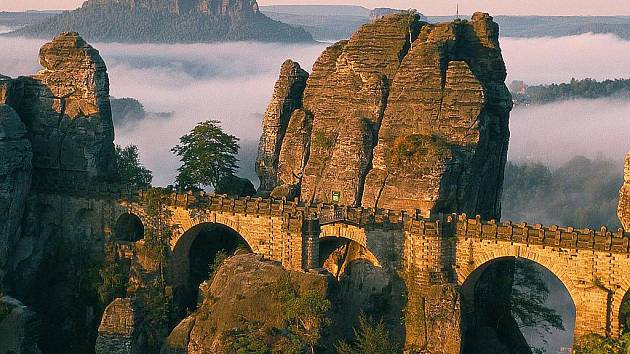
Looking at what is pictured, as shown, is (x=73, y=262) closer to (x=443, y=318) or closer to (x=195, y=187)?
(x=195, y=187)

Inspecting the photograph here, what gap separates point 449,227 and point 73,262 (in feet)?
87.6

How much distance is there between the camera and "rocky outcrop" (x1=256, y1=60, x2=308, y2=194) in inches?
2953

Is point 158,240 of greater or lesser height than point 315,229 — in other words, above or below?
below

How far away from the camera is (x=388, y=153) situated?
217 feet

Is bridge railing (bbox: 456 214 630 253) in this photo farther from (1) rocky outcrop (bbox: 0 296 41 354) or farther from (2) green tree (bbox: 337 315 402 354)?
(1) rocky outcrop (bbox: 0 296 41 354)

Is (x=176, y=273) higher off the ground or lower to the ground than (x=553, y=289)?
higher

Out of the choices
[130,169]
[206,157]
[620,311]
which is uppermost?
[206,157]

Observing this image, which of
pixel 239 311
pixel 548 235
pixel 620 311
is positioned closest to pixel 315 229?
pixel 239 311

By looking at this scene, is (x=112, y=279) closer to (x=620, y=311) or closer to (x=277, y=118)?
(x=277, y=118)

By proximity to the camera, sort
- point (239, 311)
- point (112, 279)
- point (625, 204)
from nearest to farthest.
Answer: point (239, 311) → point (625, 204) → point (112, 279)

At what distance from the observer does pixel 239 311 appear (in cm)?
5481

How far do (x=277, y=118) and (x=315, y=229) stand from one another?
17.1m

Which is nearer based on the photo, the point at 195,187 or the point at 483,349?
the point at 483,349

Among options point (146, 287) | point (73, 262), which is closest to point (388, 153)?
point (146, 287)
